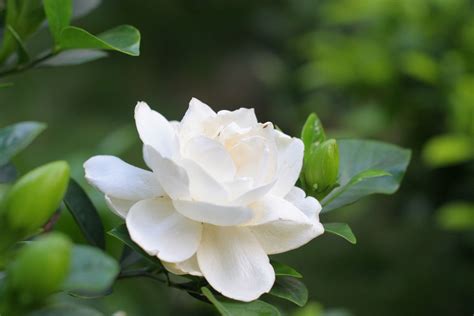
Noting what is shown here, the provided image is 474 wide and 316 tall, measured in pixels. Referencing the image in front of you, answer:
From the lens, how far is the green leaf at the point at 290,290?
67cm

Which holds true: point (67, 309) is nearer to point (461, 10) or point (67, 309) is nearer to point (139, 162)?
point (461, 10)

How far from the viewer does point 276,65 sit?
135 inches

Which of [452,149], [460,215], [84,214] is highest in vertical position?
[84,214]

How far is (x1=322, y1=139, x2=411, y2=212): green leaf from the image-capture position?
846 millimetres

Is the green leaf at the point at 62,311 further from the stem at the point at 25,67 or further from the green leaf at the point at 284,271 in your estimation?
the stem at the point at 25,67

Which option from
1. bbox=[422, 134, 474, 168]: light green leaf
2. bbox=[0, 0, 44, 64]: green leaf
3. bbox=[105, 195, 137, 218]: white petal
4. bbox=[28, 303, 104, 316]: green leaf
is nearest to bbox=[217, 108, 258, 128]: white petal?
bbox=[105, 195, 137, 218]: white petal

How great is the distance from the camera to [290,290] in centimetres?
69

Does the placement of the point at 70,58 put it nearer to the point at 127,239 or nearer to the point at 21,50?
the point at 21,50

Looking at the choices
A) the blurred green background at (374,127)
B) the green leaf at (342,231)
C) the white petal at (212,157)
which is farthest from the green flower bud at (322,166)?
the blurred green background at (374,127)

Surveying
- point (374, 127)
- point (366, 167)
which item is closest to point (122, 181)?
point (366, 167)

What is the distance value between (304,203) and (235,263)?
0.09m

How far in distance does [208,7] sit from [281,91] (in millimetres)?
1640

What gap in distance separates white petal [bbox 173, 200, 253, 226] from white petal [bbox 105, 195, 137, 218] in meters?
0.06

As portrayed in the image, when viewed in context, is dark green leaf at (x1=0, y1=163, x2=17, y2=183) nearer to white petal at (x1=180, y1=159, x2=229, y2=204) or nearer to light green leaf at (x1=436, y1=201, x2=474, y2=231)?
white petal at (x1=180, y1=159, x2=229, y2=204)
